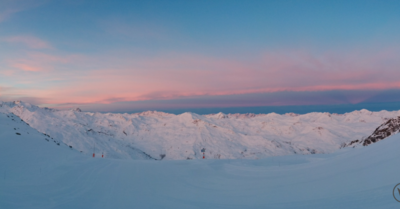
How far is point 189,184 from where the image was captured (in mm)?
11859

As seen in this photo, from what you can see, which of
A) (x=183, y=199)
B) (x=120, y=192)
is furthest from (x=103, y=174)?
(x=183, y=199)

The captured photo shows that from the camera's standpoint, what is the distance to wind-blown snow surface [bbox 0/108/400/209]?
7.73 metres

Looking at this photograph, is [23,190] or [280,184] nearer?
[23,190]

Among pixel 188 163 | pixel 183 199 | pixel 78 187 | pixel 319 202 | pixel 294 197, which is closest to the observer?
pixel 319 202

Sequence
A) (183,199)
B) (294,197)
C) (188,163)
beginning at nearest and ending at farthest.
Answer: (294,197), (183,199), (188,163)

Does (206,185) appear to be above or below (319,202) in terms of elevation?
below

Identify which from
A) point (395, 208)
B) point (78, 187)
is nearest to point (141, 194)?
point (78, 187)

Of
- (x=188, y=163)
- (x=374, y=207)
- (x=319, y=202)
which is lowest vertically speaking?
(x=188, y=163)

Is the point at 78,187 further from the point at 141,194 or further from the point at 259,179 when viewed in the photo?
the point at 259,179

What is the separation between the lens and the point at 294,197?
8555mm

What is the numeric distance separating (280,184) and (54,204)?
938cm

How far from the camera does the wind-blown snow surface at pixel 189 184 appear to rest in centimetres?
773

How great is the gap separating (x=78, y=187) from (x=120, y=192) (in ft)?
6.75

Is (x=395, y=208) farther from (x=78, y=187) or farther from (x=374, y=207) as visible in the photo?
(x=78, y=187)
